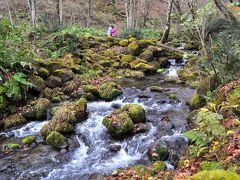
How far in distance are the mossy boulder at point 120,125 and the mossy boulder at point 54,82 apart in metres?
4.62

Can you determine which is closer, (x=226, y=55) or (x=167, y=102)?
(x=226, y=55)

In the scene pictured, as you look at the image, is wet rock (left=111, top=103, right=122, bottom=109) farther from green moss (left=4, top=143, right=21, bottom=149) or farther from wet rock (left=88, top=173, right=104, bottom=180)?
wet rock (left=88, top=173, right=104, bottom=180)

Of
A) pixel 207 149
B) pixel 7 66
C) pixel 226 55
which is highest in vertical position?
pixel 226 55

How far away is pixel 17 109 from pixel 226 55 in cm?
745

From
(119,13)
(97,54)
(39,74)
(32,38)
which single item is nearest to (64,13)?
(119,13)

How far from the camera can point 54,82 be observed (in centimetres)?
1304

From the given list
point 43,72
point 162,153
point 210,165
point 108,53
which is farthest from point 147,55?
point 210,165

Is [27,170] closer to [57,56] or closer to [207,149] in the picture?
[207,149]

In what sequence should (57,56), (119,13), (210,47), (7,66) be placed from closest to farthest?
1. (210,47)
2. (7,66)
3. (57,56)
4. (119,13)

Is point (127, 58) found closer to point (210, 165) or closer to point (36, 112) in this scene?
point (36, 112)

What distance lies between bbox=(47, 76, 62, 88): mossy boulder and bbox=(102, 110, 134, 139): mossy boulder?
4620 mm

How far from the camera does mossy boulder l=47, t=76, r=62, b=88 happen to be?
1293 centimetres

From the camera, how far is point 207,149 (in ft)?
19.4

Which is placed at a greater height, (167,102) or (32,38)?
(32,38)
